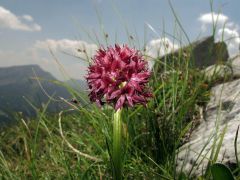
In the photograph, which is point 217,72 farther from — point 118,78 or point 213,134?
point 118,78

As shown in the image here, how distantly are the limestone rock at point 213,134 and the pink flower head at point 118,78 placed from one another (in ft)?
3.04

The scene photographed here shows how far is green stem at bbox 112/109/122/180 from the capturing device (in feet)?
7.73

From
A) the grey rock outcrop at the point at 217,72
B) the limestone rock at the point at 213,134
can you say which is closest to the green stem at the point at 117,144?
the limestone rock at the point at 213,134

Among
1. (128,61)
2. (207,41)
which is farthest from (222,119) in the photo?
(207,41)

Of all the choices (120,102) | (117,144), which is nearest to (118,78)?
(120,102)

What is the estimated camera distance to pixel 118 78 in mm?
2289

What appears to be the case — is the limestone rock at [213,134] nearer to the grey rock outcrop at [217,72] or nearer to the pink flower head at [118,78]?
the grey rock outcrop at [217,72]

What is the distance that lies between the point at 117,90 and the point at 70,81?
2407mm

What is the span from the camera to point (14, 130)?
9453 millimetres

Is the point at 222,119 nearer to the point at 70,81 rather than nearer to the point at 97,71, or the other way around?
the point at 70,81

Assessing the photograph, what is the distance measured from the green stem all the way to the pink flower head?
10cm

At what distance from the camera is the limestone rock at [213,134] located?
11.0 ft

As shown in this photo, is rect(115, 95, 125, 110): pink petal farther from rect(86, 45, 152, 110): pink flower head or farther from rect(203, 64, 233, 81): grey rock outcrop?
rect(203, 64, 233, 81): grey rock outcrop

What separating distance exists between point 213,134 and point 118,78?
58.9 inches
